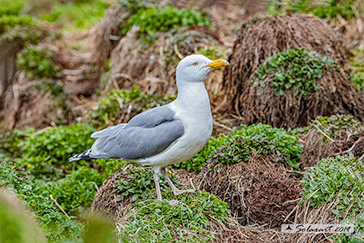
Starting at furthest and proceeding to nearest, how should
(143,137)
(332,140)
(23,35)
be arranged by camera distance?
1. (23,35)
2. (332,140)
3. (143,137)

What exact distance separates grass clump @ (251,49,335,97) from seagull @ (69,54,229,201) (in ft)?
6.43

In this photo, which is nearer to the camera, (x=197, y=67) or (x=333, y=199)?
(x=333, y=199)

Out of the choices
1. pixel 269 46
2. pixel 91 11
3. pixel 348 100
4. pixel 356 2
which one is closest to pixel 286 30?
pixel 269 46

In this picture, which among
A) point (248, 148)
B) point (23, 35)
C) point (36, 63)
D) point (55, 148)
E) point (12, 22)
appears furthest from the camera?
point (12, 22)

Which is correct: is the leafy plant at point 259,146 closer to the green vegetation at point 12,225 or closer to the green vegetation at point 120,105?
the green vegetation at point 120,105

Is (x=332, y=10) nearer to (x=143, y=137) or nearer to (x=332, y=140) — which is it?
(x=332, y=140)

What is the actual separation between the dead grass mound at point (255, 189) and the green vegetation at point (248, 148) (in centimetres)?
8

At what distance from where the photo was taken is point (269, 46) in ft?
21.7

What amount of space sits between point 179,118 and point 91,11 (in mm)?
9246

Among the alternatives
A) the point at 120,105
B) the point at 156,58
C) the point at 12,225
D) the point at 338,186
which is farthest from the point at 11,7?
the point at 12,225

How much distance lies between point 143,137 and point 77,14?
9115 millimetres

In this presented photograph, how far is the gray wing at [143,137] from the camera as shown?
421 cm

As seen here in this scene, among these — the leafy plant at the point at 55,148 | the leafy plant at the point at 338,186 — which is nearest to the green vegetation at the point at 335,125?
the leafy plant at the point at 338,186

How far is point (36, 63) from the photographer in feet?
29.5
